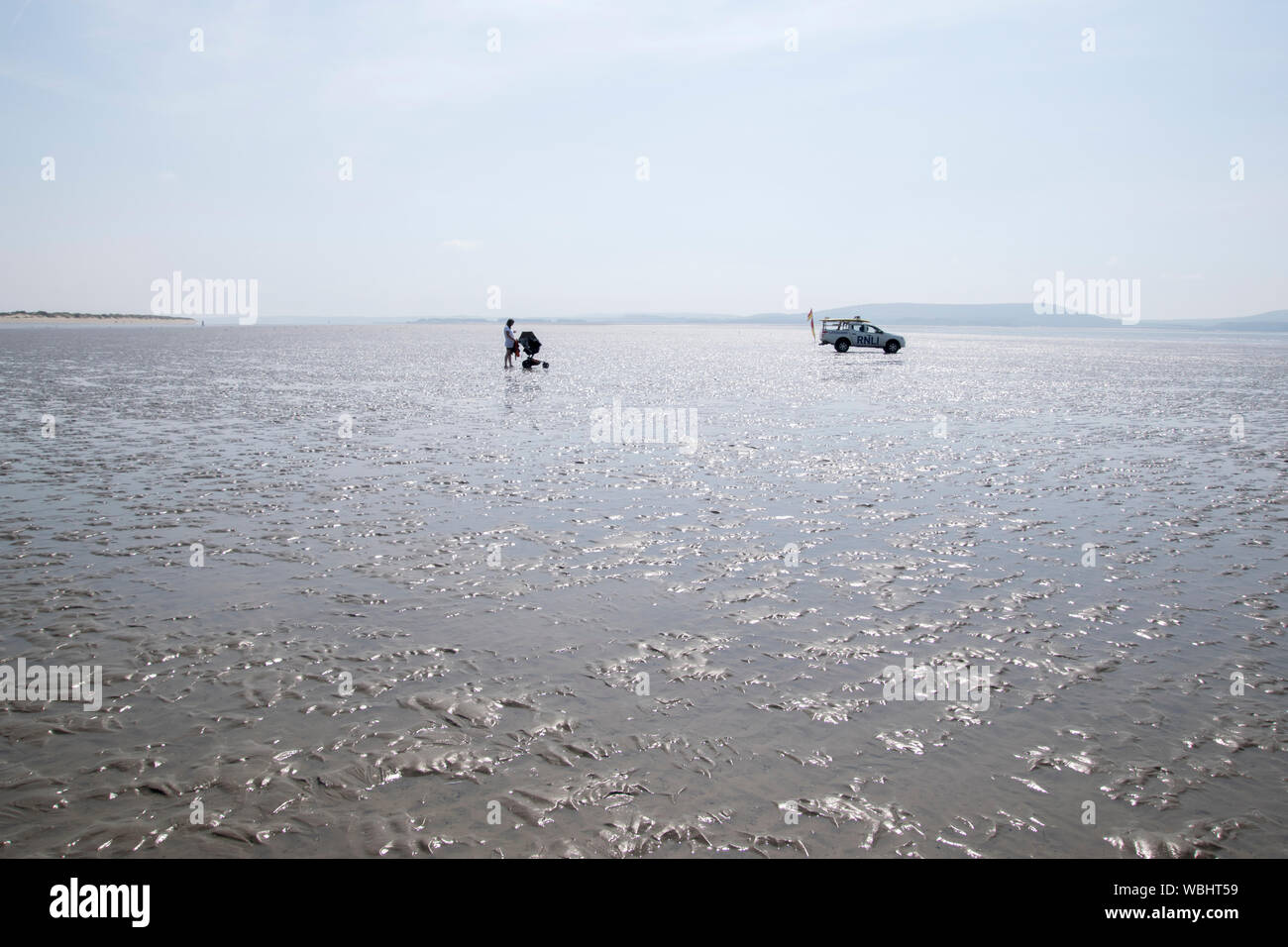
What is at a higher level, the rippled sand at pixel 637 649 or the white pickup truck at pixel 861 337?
the white pickup truck at pixel 861 337

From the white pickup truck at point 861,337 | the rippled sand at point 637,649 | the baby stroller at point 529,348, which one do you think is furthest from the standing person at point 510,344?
the white pickup truck at point 861,337

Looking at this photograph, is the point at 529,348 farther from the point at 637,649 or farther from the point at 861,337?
the point at 637,649

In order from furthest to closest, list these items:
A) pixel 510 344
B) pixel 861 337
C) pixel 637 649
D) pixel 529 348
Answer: pixel 861 337, pixel 529 348, pixel 510 344, pixel 637 649

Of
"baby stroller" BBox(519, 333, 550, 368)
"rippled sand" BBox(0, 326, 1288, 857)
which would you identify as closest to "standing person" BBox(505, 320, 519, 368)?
"baby stroller" BBox(519, 333, 550, 368)

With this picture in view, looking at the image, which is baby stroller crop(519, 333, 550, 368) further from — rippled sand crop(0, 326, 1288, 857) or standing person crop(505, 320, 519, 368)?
rippled sand crop(0, 326, 1288, 857)

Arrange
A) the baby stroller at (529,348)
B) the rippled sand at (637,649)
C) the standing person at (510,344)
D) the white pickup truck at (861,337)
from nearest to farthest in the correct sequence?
the rippled sand at (637,649) < the standing person at (510,344) < the baby stroller at (529,348) < the white pickup truck at (861,337)

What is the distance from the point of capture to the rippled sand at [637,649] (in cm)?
397

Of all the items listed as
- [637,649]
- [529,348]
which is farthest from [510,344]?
[637,649]

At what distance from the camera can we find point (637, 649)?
5969 millimetres

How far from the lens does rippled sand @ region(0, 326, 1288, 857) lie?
3975 mm

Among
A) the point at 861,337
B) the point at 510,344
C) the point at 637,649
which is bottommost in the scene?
the point at 637,649

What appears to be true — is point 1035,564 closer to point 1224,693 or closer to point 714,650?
point 1224,693

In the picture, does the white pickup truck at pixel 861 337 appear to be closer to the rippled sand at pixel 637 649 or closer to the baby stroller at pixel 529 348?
the baby stroller at pixel 529 348
